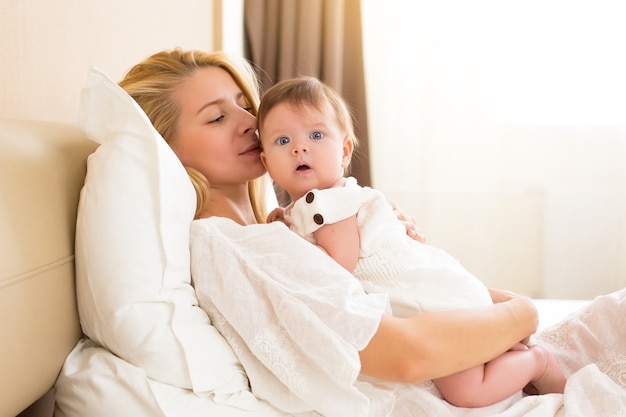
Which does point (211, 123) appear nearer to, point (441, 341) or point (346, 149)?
point (346, 149)

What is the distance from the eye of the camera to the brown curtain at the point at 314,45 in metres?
3.60

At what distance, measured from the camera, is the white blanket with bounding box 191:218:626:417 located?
979 millimetres

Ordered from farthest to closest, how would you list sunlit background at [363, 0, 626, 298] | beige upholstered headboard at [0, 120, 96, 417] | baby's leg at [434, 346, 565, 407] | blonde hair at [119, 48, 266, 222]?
sunlit background at [363, 0, 626, 298]
blonde hair at [119, 48, 266, 222]
baby's leg at [434, 346, 565, 407]
beige upholstered headboard at [0, 120, 96, 417]

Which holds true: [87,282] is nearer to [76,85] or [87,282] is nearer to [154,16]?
[76,85]

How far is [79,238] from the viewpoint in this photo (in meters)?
0.98

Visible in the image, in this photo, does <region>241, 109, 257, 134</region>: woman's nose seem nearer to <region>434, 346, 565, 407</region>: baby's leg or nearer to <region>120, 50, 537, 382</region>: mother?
<region>120, 50, 537, 382</region>: mother

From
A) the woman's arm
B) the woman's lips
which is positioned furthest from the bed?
the woman's lips

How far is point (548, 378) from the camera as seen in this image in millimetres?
1256

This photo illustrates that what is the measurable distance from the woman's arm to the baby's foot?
80mm

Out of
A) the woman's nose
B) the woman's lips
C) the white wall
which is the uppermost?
the white wall

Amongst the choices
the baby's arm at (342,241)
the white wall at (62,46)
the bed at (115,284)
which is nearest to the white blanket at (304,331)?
the bed at (115,284)

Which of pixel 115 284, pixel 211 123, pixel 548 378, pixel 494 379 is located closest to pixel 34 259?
pixel 115 284

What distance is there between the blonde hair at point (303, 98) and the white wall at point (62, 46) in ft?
1.45

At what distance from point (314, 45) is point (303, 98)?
2.36 m
